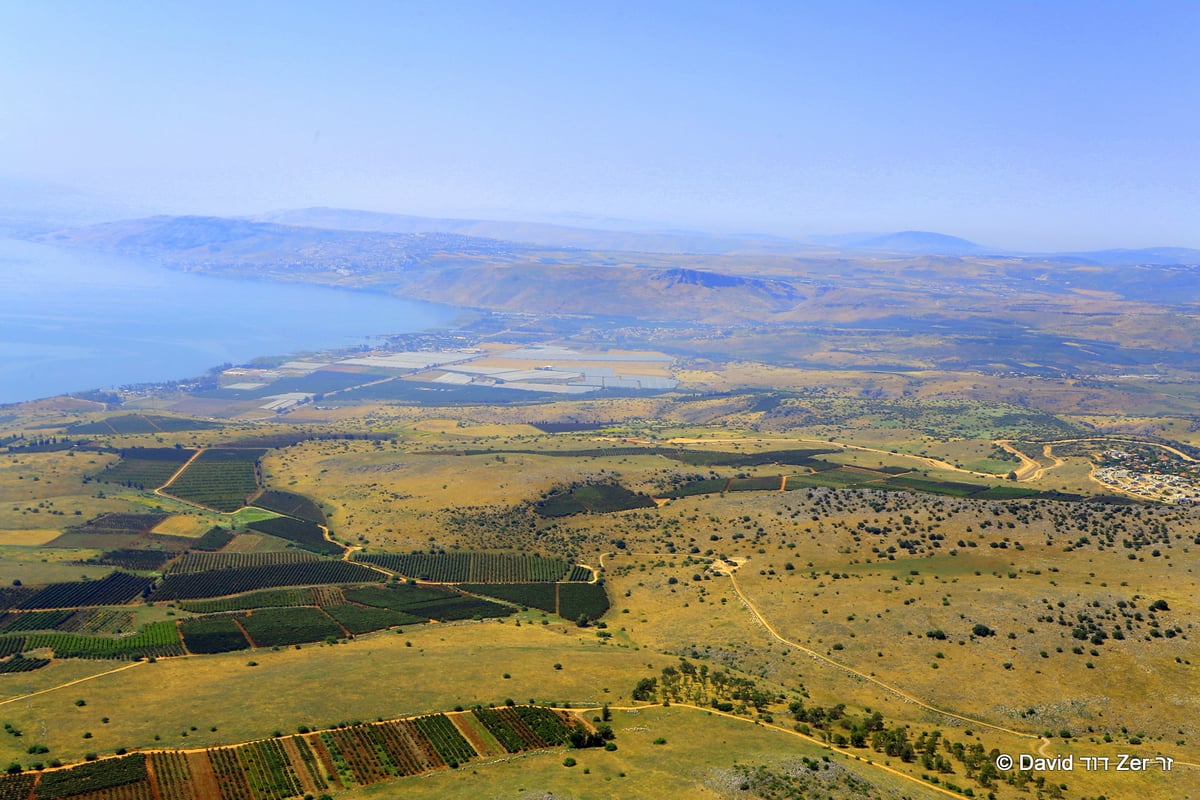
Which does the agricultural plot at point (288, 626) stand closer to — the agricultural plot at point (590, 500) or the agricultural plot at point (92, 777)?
the agricultural plot at point (92, 777)

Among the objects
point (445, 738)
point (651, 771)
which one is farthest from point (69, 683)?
point (651, 771)

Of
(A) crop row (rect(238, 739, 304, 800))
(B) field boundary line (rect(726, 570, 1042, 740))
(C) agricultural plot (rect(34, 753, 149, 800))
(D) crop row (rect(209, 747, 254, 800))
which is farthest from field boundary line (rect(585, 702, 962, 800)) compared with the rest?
(C) agricultural plot (rect(34, 753, 149, 800))

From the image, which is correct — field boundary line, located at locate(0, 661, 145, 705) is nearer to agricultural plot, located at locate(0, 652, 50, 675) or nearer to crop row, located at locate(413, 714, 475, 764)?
agricultural plot, located at locate(0, 652, 50, 675)

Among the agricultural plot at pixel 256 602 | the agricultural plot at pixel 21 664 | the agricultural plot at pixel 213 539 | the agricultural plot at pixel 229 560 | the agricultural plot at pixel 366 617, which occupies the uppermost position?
the agricultural plot at pixel 21 664

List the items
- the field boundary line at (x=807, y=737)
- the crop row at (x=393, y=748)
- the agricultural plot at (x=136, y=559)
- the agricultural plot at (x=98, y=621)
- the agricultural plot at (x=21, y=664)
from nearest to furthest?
the field boundary line at (x=807, y=737) → the crop row at (x=393, y=748) → the agricultural plot at (x=21, y=664) → the agricultural plot at (x=98, y=621) → the agricultural plot at (x=136, y=559)

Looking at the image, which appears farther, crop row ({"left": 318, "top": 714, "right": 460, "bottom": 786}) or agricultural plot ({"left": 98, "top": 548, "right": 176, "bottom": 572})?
agricultural plot ({"left": 98, "top": 548, "right": 176, "bottom": 572})

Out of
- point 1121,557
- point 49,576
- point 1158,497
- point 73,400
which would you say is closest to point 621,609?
point 1121,557

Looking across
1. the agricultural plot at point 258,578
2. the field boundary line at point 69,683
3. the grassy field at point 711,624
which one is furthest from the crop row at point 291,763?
the agricultural plot at point 258,578
